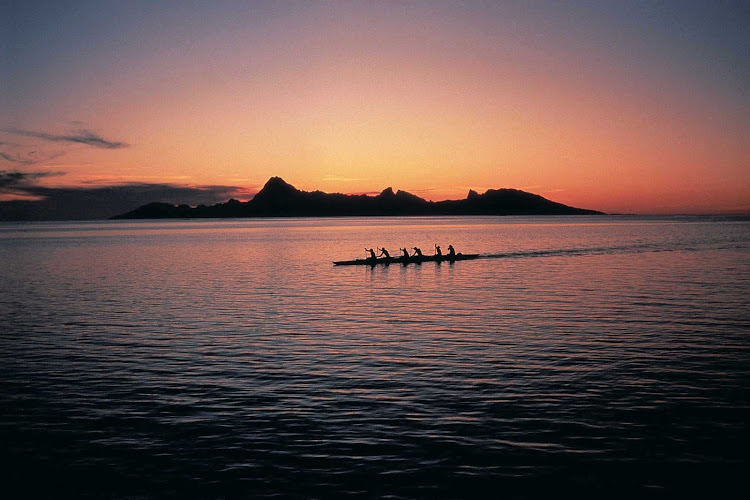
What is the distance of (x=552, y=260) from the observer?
7812 centimetres

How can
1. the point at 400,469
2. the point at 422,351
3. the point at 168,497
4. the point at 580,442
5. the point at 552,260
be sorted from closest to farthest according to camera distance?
1. the point at 168,497
2. the point at 400,469
3. the point at 580,442
4. the point at 422,351
5. the point at 552,260

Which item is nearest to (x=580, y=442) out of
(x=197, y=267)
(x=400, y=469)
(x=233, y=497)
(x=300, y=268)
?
(x=400, y=469)

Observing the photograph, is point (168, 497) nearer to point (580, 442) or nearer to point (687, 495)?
point (580, 442)

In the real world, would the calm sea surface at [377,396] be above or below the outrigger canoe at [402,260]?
below

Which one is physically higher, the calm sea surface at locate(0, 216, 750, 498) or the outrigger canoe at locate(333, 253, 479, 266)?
the outrigger canoe at locate(333, 253, 479, 266)

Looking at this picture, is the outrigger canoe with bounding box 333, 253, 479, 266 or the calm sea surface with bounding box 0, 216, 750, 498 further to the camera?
the outrigger canoe with bounding box 333, 253, 479, 266

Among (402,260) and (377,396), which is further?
(402,260)

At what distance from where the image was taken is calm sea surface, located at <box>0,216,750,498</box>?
13.3m

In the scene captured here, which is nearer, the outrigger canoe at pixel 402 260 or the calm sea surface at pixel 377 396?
the calm sea surface at pixel 377 396

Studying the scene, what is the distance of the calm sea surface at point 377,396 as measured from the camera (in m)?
13.3

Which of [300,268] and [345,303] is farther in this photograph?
[300,268]

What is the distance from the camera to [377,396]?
18.8 metres

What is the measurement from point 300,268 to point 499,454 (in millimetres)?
58237

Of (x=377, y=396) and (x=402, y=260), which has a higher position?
(x=402, y=260)
